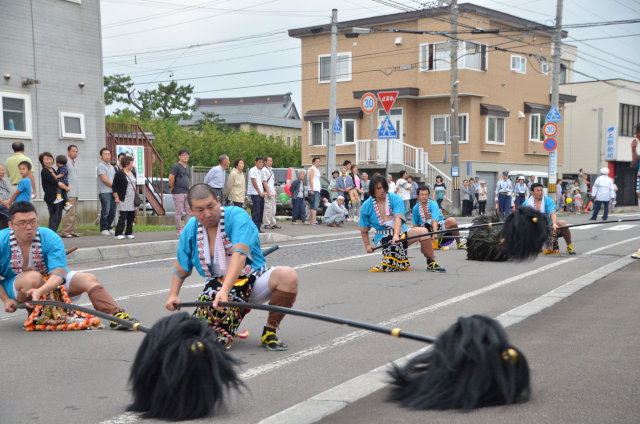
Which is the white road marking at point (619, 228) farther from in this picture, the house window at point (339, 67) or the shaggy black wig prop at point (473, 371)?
the house window at point (339, 67)

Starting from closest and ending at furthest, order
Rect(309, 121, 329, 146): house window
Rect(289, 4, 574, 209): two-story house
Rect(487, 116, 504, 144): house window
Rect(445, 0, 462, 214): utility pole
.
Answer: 1. Rect(445, 0, 462, 214): utility pole
2. Rect(289, 4, 574, 209): two-story house
3. Rect(487, 116, 504, 144): house window
4. Rect(309, 121, 329, 146): house window

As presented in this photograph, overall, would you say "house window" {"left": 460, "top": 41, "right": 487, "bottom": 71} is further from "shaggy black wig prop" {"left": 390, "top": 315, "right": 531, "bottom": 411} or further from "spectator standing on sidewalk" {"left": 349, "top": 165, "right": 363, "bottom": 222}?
"shaggy black wig prop" {"left": 390, "top": 315, "right": 531, "bottom": 411}

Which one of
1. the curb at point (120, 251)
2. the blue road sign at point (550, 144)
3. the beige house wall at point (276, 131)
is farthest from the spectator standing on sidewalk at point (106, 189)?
the beige house wall at point (276, 131)

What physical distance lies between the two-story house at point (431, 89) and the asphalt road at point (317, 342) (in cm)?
2386

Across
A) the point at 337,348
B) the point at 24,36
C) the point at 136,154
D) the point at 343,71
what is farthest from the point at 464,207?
the point at 337,348

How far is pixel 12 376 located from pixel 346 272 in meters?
6.27

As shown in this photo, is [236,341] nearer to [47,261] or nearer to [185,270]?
[185,270]

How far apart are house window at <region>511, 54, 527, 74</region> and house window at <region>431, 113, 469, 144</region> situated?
4850mm

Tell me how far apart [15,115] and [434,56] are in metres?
22.7

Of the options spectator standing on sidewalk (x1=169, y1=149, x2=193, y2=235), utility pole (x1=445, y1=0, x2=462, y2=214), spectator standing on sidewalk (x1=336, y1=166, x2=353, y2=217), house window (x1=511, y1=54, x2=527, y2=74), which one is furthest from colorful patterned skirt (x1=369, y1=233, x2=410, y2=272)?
house window (x1=511, y1=54, x2=527, y2=74)

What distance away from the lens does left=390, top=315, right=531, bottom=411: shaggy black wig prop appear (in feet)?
12.7

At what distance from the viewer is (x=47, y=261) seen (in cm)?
623

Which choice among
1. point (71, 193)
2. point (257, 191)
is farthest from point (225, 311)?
point (257, 191)

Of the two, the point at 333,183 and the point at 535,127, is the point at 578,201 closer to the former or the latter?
the point at 535,127
